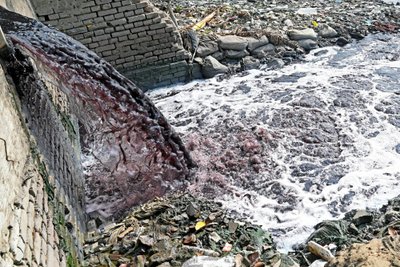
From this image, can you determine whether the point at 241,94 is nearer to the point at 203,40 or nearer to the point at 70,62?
the point at 203,40

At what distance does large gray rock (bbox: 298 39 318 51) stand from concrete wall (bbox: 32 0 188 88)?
7.49 ft

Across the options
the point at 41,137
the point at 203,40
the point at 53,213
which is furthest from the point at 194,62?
the point at 53,213

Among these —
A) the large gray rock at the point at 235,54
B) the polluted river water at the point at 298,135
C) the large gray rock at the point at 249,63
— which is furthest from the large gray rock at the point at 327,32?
the large gray rock at the point at 235,54

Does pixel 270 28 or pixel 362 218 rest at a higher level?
pixel 270 28

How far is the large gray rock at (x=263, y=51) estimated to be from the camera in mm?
8359

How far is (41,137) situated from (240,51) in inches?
195

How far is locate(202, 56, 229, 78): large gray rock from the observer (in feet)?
26.2

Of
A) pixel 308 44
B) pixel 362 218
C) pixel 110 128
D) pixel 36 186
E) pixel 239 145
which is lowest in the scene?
pixel 362 218

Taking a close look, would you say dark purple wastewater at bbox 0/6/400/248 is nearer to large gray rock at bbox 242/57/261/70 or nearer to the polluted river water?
the polluted river water

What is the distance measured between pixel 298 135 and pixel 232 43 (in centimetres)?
276

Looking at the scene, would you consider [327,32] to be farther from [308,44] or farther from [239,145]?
[239,145]

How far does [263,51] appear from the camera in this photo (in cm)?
838

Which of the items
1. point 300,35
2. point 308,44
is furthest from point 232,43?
point 308,44

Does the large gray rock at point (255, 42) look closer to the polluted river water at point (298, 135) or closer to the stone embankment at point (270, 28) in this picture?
the stone embankment at point (270, 28)
